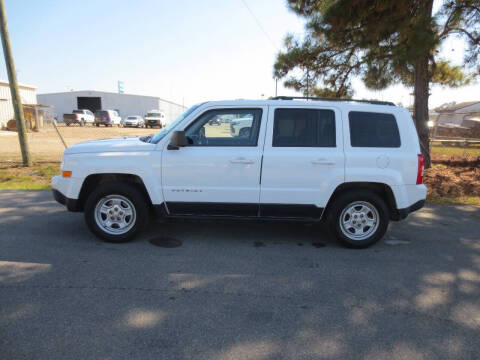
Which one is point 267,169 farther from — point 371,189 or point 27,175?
point 27,175

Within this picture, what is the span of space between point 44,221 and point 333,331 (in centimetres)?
477

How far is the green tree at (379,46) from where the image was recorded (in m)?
7.86

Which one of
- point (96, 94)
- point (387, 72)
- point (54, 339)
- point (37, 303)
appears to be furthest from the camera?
point (96, 94)

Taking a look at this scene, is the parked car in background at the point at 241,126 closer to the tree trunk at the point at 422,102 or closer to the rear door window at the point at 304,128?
the rear door window at the point at 304,128

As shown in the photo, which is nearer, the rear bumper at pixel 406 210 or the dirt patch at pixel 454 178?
the rear bumper at pixel 406 210

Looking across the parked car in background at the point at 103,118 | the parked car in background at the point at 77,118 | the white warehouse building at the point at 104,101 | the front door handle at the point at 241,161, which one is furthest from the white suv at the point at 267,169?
the white warehouse building at the point at 104,101

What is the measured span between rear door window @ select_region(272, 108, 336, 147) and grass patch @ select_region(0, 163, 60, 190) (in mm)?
6092

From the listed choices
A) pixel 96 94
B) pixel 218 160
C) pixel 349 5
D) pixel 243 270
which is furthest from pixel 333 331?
pixel 96 94

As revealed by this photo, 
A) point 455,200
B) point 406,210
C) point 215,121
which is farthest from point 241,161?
point 455,200

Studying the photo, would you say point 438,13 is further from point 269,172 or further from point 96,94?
point 96,94

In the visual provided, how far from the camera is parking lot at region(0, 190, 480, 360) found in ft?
8.32

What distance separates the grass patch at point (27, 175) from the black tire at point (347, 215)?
6.62m

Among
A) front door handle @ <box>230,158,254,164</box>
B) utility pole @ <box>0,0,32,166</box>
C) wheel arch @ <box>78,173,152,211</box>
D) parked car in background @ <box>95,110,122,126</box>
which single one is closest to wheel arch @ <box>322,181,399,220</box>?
front door handle @ <box>230,158,254,164</box>

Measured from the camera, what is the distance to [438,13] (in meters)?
8.43
